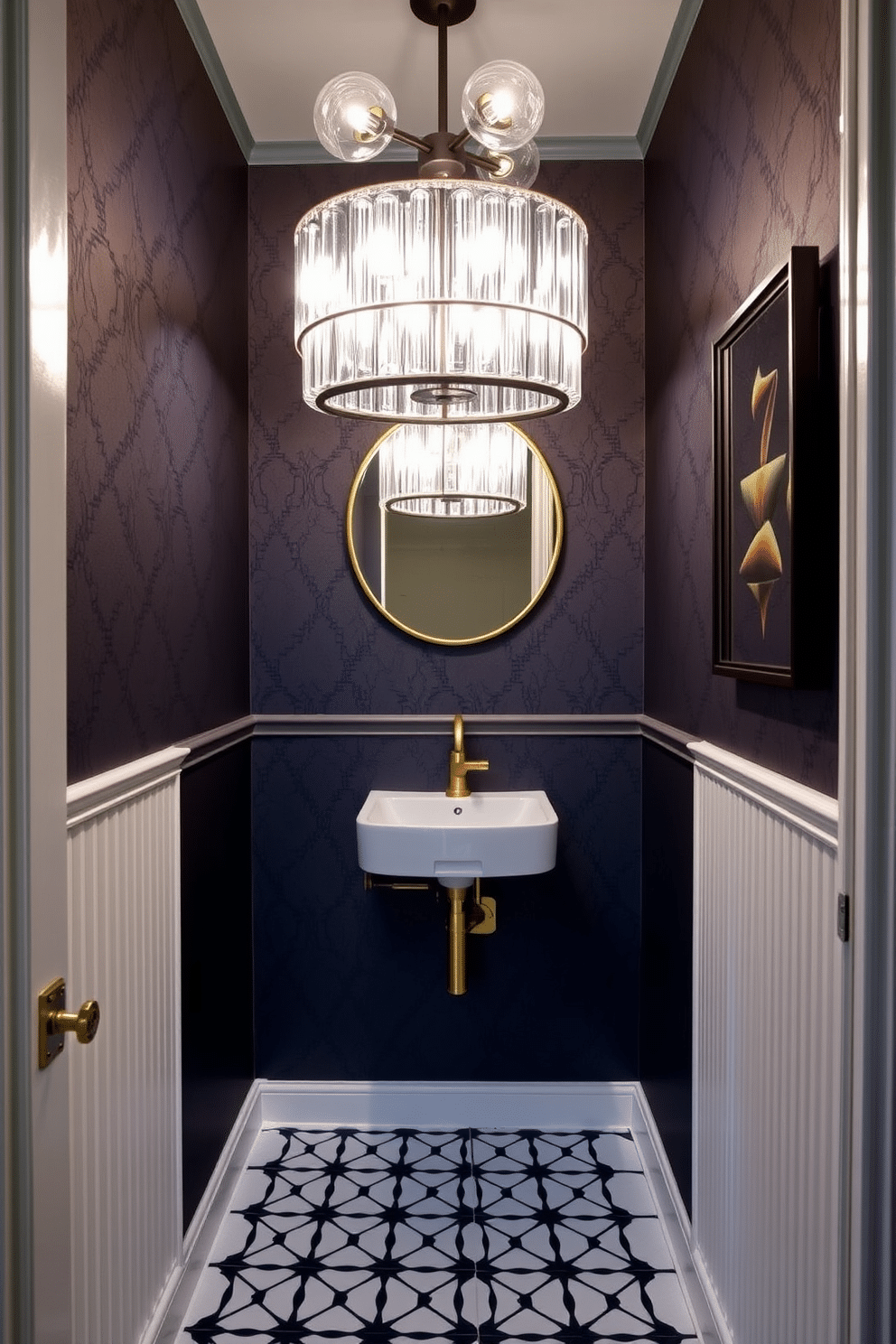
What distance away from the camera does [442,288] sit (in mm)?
1364

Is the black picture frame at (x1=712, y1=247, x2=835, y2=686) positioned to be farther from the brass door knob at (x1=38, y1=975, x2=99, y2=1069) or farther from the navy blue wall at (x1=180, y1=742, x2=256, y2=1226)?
the navy blue wall at (x1=180, y1=742, x2=256, y2=1226)

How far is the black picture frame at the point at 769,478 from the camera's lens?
4.04 ft

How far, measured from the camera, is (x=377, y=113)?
1603 millimetres

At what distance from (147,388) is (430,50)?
1077 millimetres

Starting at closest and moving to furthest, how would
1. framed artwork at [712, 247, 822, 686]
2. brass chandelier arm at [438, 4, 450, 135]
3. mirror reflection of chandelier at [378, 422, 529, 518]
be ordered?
framed artwork at [712, 247, 822, 686]
brass chandelier arm at [438, 4, 450, 135]
mirror reflection of chandelier at [378, 422, 529, 518]

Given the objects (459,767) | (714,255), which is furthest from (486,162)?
(459,767)

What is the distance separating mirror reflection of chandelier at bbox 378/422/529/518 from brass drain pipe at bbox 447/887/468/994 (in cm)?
96

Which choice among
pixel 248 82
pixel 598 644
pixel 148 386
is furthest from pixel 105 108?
pixel 598 644

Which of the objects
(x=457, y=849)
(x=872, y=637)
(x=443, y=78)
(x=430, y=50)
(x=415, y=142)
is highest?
(x=430, y=50)

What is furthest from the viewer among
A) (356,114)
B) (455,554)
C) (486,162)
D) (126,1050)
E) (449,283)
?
(455,554)

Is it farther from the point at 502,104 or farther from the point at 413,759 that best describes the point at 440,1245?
the point at 502,104

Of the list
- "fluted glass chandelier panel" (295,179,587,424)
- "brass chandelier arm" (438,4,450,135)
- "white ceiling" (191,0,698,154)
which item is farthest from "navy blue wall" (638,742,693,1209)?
"white ceiling" (191,0,698,154)

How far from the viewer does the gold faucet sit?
240 cm

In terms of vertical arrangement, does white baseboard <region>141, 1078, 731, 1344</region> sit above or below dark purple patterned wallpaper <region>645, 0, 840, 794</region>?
below
